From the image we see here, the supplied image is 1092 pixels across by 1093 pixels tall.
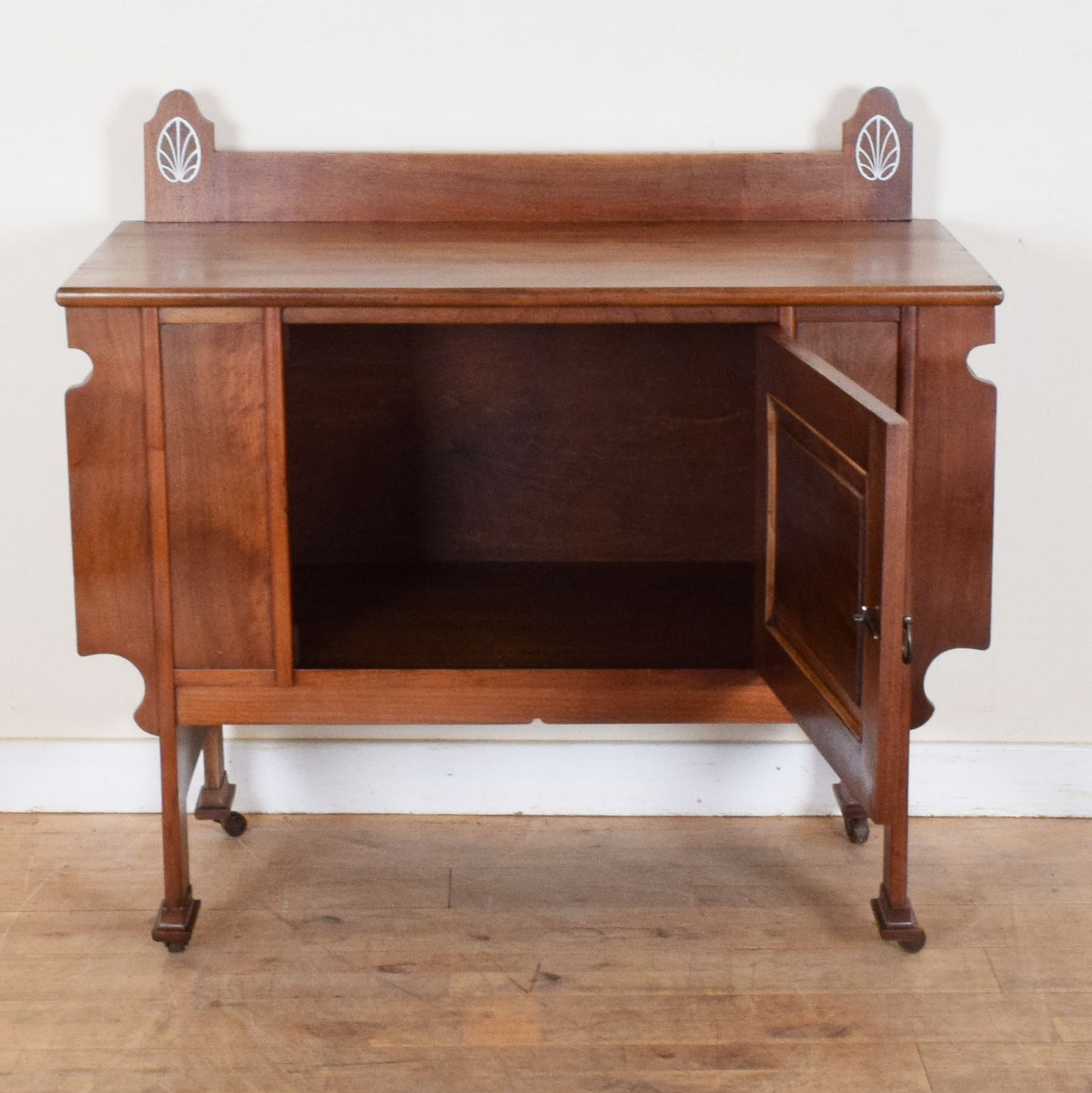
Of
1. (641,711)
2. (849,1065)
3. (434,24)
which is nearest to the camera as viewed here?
(849,1065)

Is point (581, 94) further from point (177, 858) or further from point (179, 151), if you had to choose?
→ point (177, 858)

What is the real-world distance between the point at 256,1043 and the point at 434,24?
5.31ft

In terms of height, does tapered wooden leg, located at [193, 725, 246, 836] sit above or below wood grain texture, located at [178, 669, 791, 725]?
below

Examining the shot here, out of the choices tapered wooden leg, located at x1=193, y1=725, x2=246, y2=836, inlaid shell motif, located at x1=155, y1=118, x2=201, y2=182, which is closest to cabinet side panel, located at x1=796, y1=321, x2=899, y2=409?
inlaid shell motif, located at x1=155, y1=118, x2=201, y2=182

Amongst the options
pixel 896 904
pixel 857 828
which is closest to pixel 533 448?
pixel 857 828

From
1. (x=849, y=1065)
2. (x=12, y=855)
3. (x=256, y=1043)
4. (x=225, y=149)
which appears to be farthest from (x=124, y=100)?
(x=849, y=1065)

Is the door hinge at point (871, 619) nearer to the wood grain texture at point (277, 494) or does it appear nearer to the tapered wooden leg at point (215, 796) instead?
the wood grain texture at point (277, 494)

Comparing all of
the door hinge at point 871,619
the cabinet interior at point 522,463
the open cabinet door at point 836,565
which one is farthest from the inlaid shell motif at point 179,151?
the door hinge at point 871,619

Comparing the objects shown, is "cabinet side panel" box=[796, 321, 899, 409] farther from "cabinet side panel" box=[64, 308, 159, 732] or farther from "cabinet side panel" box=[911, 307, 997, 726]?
"cabinet side panel" box=[64, 308, 159, 732]

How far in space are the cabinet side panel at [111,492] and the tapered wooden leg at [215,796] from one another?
1.80 feet

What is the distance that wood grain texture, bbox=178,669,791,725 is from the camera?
2.55 meters

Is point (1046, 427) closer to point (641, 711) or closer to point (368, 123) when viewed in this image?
point (641, 711)

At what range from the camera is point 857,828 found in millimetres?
3014

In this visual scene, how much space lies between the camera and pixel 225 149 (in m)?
2.86
